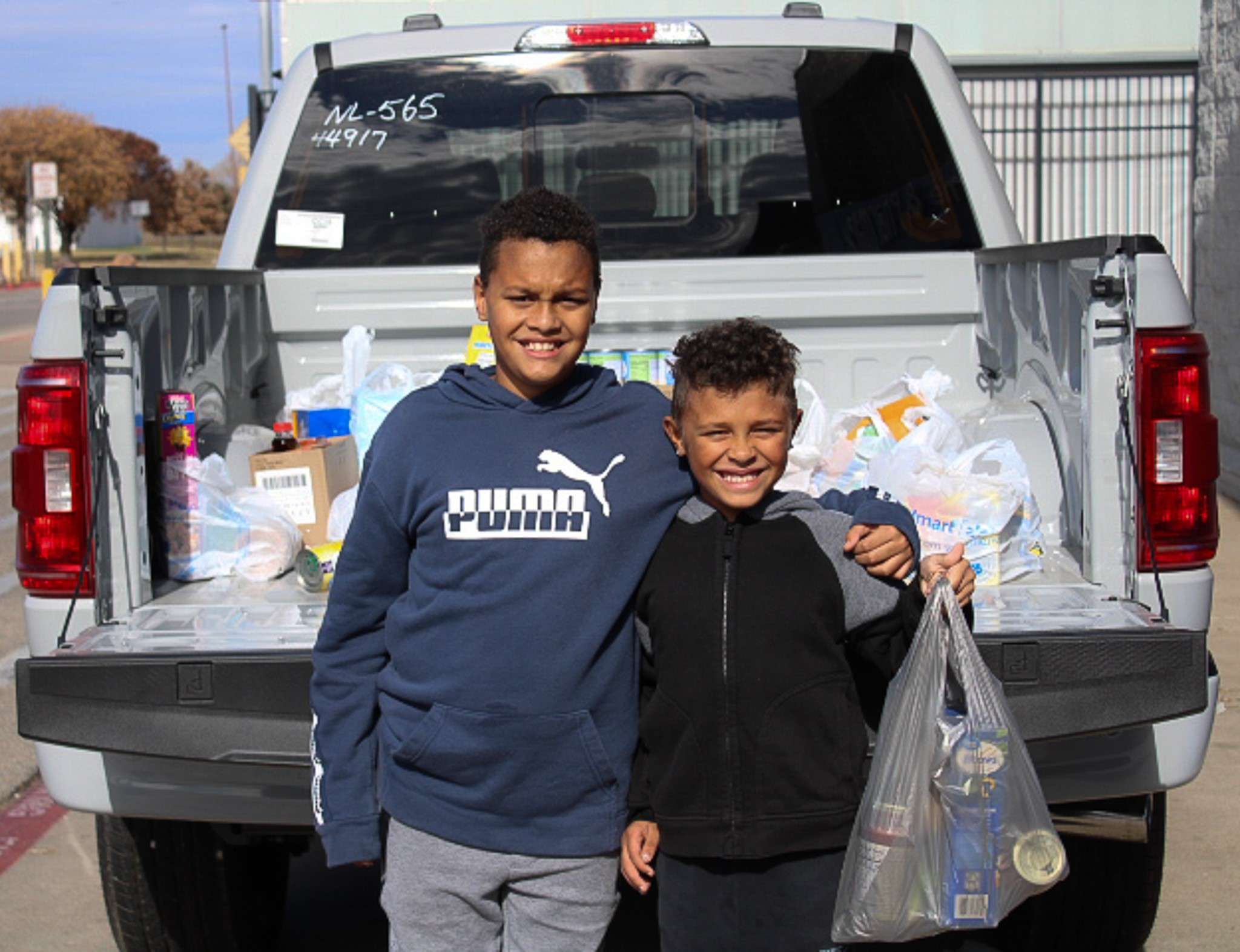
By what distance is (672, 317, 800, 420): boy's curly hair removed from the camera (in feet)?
8.23

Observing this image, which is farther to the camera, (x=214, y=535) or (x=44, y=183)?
(x=44, y=183)

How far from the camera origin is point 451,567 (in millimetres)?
2486

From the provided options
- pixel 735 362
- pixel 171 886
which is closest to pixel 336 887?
pixel 171 886

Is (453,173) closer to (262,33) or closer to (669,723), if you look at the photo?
(669,723)

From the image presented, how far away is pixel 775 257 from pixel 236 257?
1.43m

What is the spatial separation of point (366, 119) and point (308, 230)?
35 centimetres

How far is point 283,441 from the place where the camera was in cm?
385

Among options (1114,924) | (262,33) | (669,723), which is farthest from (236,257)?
(262,33)

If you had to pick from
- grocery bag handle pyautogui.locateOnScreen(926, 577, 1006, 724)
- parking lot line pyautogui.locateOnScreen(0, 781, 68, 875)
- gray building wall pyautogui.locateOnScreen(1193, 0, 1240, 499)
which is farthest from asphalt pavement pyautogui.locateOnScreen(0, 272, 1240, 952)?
gray building wall pyautogui.locateOnScreen(1193, 0, 1240, 499)

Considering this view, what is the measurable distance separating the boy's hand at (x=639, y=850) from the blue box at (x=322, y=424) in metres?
1.69

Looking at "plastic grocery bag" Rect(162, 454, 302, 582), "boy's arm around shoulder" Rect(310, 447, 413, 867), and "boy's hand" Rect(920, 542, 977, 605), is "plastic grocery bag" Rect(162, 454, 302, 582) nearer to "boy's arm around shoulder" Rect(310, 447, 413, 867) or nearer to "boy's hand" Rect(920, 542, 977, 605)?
"boy's arm around shoulder" Rect(310, 447, 413, 867)

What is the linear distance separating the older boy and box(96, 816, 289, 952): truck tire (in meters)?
1.09

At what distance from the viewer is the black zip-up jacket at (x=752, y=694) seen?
2.50 meters

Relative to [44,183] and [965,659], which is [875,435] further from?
[44,183]
